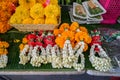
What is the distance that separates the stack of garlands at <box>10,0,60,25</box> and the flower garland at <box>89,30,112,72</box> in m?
0.26

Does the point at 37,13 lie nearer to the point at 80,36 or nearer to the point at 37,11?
the point at 37,11

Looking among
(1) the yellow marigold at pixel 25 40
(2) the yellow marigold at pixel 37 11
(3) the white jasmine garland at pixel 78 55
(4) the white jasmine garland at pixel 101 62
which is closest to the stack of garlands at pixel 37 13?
(2) the yellow marigold at pixel 37 11

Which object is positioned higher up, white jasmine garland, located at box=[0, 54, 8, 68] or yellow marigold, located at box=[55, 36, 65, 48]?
yellow marigold, located at box=[55, 36, 65, 48]

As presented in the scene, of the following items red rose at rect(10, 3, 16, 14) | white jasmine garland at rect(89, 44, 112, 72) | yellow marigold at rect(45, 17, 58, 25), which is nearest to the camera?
white jasmine garland at rect(89, 44, 112, 72)

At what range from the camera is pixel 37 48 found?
3.86 feet

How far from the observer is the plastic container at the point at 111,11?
1.36m

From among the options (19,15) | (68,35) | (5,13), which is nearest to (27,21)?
(19,15)

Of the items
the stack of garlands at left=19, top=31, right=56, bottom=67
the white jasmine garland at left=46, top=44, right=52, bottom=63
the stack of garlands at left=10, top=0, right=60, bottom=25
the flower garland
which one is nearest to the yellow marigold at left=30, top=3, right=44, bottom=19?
the stack of garlands at left=10, top=0, right=60, bottom=25

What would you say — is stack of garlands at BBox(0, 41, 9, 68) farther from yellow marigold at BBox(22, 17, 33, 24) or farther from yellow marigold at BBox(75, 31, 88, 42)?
yellow marigold at BBox(75, 31, 88, 42)

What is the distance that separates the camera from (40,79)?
1.86 metres

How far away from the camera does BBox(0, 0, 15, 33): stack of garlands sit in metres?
1.31

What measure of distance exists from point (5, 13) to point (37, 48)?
340 millimetres

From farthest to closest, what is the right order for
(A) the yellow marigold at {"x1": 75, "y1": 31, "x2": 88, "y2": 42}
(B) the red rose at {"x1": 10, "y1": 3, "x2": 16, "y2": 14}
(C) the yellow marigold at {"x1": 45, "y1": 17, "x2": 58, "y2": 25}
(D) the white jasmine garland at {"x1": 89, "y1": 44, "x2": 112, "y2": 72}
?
(B) the red rose at {"x1": 10, "y1": 3, "x2": 16, "y2": 14} < (C) the yellow marigold at {"x1": 45, "y1": 17, "x2": 58, "y2": 25} < (A) the yellow marigold at {"x1": 75, "y1": 31, "x2": 88, "y2": 42} < (D) the white jasmine garland at {"x1": 89, "y1": 44, "x2": 112, "y2": 72}

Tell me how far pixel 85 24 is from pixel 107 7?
179 mm
